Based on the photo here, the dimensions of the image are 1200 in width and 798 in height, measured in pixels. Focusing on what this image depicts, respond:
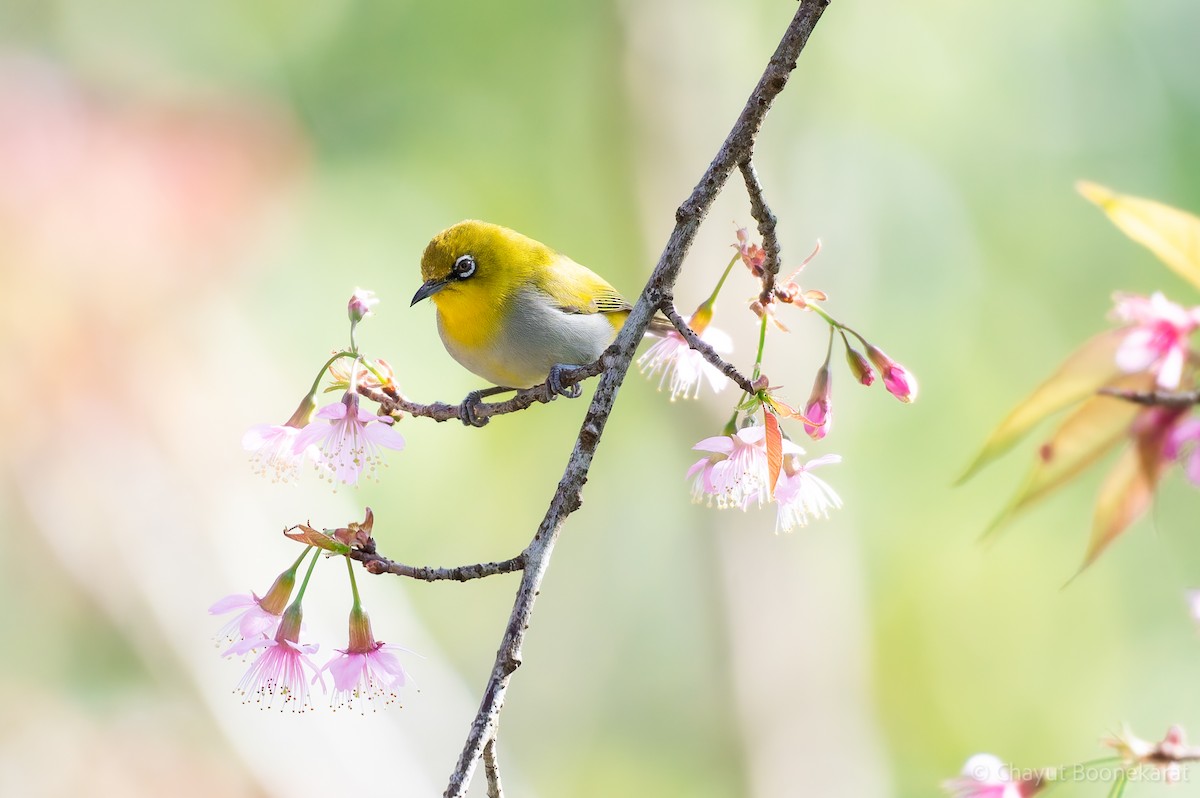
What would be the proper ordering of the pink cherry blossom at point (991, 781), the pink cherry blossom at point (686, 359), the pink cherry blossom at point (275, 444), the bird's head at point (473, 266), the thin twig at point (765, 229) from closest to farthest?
the pink cherry blossom at point (991, 781) < the thin twig at point (765, 229) < the pink cherry blossom at point (275, 444) < the pink cherry blossom at point (686, 359) < the bird's head at point (473, 266)

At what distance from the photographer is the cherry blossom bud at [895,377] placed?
6.72 ft

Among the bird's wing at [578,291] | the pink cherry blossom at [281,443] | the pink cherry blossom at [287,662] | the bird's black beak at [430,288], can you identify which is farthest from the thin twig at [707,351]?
the bird's black beak at [430,288]

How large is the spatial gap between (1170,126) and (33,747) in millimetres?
12308

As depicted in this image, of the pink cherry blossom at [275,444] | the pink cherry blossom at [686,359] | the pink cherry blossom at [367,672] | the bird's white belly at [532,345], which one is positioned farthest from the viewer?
the bird's white belly at [532,345]

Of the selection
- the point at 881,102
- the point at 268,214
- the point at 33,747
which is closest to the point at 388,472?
the point at 268,214

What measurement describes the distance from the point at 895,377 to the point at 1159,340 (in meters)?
0.80

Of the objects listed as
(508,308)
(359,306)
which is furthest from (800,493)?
(508,308)

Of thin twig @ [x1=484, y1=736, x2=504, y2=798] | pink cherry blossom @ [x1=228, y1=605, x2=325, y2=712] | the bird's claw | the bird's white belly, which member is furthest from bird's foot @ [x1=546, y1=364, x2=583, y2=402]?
thin twig @ [x1=484, y1=736, x2=504, y2=798]

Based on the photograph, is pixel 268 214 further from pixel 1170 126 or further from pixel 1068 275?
pixel 1170 126

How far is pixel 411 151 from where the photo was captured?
11.5 meters

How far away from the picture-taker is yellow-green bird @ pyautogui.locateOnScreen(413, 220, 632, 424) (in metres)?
3.20

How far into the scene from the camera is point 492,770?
1548mm

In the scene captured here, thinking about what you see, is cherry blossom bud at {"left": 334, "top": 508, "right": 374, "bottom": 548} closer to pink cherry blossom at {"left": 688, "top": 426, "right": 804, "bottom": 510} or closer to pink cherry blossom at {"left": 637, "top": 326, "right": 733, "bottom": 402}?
pink cherry blossom at {"left": 688, "top": 426, "right": 804, "bottom": 510}

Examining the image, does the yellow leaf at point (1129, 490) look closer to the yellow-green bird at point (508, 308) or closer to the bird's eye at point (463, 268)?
the yellow-green bird at point (508, 308)
